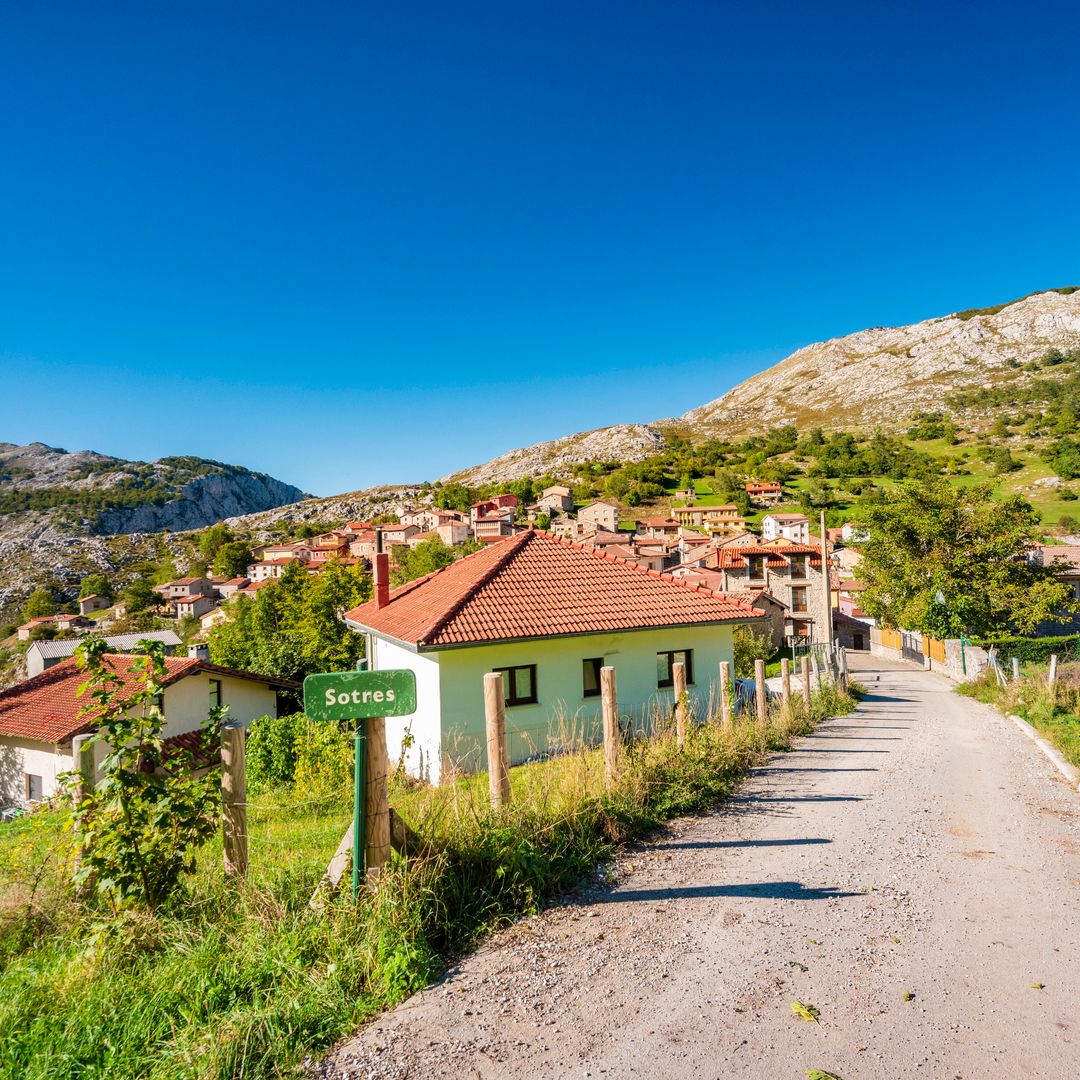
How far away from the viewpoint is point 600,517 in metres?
101

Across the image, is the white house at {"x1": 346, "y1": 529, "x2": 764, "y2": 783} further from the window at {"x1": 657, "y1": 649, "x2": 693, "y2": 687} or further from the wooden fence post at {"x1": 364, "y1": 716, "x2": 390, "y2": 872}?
the wooden fence post at {"x1": 364, "y1": 716, "x2": 390, "y2": 872}

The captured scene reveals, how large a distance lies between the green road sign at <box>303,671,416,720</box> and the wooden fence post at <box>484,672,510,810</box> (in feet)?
4.44

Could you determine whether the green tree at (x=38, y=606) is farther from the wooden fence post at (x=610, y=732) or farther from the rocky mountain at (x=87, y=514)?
the wooden fence post at (x=610, y=732)

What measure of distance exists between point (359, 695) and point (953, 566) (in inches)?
1401

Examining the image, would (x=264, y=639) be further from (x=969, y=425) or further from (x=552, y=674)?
(x=969, y=425)

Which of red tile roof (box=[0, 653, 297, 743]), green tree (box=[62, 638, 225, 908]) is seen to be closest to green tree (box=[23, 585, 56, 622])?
red tile roof (box=[0, 653, 297, 743])

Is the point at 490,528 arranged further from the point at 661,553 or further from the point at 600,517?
the point at 661,553

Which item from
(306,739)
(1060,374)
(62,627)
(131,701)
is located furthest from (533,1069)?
(1060,374)

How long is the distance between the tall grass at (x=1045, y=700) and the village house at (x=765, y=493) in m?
88.2

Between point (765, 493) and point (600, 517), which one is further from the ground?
point (765, 493)

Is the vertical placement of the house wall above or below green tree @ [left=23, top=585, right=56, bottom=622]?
above

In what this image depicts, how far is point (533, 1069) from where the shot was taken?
2959 mm

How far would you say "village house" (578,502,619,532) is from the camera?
99.4 meters

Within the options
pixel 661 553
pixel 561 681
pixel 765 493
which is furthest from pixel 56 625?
pixel 765 493
